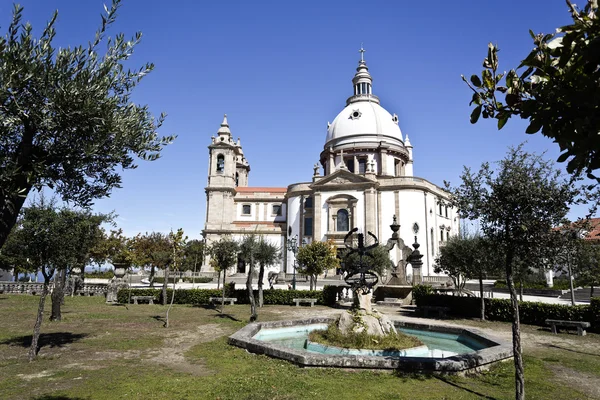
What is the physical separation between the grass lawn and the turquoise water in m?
1.56

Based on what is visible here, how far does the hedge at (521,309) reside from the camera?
14125 millimetres

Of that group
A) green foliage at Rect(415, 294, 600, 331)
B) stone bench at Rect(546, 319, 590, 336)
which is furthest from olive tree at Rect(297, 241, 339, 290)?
stone bench at Rect(546, 319, 590, 336)

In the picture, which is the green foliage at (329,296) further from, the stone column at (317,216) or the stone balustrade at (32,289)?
the stone column at (317,216)

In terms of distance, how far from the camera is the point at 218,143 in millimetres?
54688

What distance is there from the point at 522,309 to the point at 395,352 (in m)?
9.80

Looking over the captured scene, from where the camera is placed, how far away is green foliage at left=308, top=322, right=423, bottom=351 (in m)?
9.97

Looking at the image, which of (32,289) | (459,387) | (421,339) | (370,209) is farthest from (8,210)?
(370,209)

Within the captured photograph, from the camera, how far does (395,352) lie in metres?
9.66

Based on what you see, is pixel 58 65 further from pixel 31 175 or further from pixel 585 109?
pixel 585 109

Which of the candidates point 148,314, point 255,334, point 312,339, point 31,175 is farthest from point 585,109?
point 148,314

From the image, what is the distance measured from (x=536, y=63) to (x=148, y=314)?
749 inches

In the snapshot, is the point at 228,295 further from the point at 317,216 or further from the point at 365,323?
the point at 317,216

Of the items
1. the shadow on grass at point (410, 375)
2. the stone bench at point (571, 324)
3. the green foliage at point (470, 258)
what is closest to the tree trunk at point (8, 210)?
the shadow on grass at point (410, 375)

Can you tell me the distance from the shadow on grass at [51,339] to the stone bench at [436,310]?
14.9 meters
